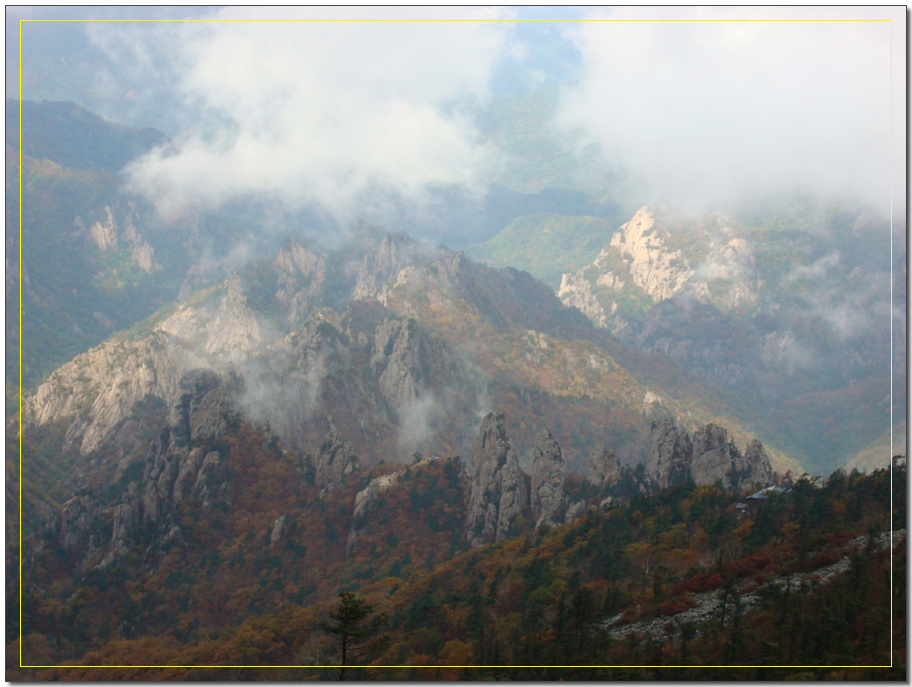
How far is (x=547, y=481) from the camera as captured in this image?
4360 inches

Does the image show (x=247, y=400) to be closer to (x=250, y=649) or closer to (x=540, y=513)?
(x=540, y=513)

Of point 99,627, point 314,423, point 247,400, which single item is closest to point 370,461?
point 314,423

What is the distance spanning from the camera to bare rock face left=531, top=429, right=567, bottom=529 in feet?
346

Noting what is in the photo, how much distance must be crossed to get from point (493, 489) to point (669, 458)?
1957 centimetres

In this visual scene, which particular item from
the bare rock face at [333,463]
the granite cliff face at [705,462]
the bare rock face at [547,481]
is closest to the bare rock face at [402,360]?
the bare rock face at [333,463]

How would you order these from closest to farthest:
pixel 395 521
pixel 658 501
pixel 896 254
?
1. pixel 896 254
2. pixel 658 501
3. pixel 395 521

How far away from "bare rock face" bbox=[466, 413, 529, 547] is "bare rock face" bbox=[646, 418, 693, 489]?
1435cm

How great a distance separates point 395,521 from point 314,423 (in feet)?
154

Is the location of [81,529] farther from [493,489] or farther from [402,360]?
[402,360]

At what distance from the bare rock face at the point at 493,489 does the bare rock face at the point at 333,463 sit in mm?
15825

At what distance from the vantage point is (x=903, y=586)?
205 feet

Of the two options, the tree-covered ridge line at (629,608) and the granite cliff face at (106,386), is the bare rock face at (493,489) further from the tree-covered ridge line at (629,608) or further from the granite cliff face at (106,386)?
the granite cliff face at (106,386)

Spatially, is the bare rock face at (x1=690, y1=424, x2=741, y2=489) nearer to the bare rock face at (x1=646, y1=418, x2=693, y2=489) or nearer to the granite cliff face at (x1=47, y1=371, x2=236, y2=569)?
the bare rock face at (x1=646, y1=418, x2=693, y2=489)

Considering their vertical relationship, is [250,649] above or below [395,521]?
below
